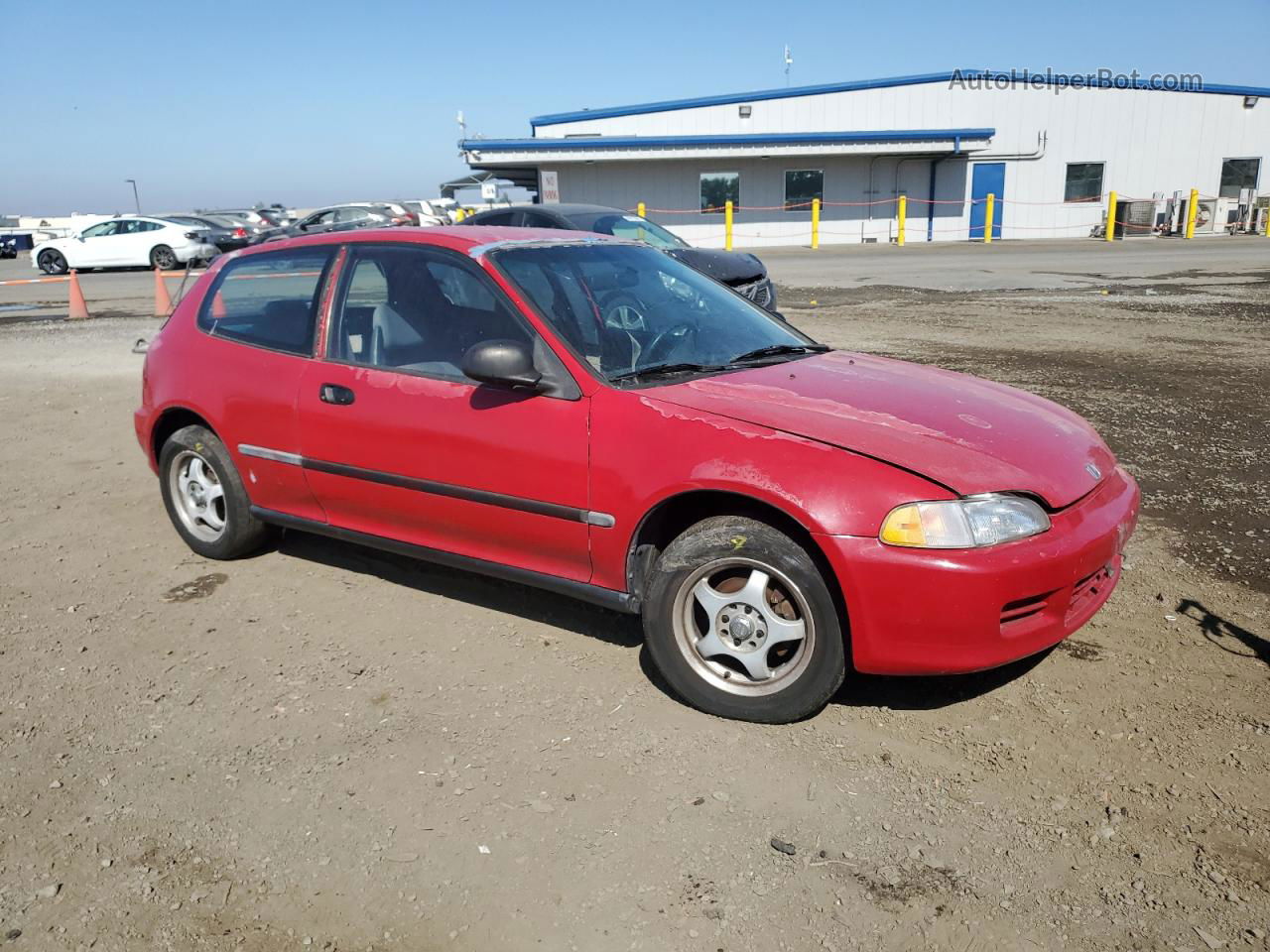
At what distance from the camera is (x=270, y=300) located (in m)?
4.63

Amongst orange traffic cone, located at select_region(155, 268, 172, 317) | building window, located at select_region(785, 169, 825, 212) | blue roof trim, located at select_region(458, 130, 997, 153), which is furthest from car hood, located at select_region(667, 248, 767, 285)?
building window, located at select_region(785, 169, 825, 212)

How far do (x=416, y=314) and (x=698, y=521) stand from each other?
1.53 meters

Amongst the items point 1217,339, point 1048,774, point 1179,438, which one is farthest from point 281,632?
point 1217,339

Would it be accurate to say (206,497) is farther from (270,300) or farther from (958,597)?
(958,597)

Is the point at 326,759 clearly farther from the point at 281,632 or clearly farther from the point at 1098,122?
the point at 1098,122

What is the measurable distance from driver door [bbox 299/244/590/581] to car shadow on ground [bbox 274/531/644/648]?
0.48 meters

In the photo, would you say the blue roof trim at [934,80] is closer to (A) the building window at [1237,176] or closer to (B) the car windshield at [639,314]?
(A) the building window at [1237,176]

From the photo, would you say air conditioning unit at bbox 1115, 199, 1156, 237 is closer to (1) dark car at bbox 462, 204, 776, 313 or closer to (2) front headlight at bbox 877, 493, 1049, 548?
(1) dark car at bbox 462, 204, 776, 313

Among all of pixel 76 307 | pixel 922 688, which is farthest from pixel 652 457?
pixel 76 307

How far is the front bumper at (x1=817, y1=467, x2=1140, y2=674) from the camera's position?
2.96 m

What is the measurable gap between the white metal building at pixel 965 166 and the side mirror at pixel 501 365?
100ft

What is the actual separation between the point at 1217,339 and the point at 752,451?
963cm

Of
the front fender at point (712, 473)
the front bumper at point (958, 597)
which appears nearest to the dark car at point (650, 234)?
the front fender at point (712, 473)

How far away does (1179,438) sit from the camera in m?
6.58
